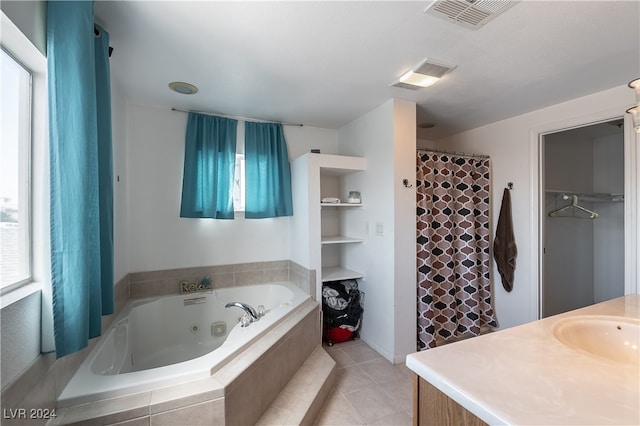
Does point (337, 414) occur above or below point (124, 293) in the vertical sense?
below

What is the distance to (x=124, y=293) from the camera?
234 centimetres

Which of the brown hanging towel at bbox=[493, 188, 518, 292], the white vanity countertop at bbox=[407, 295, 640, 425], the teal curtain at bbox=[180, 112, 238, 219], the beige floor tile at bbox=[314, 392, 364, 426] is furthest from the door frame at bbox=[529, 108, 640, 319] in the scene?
the teal curtain at bbox=[180, 112, 238, 219]

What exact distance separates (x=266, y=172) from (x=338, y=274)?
1321 mm

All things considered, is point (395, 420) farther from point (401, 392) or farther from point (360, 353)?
point (360, 353)

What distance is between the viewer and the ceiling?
1.35 metres

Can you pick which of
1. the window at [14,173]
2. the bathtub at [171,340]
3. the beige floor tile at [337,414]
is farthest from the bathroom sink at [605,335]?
the window at [14,173]

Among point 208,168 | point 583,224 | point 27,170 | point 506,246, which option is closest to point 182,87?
point 208,168

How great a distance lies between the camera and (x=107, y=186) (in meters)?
1.42

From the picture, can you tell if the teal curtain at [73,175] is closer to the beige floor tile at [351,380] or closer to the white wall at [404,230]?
the beige floor tile at [351,380]

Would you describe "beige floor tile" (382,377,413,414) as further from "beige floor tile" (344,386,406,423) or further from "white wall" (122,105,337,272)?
"white wall" (122,105,337,272)

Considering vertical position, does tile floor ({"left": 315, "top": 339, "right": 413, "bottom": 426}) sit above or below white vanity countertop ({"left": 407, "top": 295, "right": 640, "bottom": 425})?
below

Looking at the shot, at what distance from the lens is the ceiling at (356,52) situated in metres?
1.35

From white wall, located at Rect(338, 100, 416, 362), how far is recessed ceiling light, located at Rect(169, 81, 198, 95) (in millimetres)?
1605

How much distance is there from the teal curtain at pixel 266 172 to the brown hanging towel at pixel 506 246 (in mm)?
2208
